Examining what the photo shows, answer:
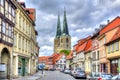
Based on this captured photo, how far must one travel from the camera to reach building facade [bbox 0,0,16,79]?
33.4 meters

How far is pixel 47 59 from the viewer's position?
19112cm

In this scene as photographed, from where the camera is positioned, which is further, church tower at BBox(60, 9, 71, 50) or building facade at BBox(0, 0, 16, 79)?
church tower at BBox(60, 9, 71, 50)

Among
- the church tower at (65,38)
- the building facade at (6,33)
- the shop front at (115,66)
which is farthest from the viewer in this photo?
the church tower at (65,38)

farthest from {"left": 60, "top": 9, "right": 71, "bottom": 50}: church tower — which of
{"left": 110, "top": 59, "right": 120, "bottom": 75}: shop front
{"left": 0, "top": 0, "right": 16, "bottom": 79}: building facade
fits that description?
{"left": 0, "top": 0, "right": 16, "bottom": 79}: building facade

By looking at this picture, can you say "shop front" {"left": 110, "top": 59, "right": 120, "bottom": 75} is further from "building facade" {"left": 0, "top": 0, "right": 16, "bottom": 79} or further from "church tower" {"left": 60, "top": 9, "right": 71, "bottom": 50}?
"church tower" {"left": 60, "top": 9, "right": 71, "bottom": 50}

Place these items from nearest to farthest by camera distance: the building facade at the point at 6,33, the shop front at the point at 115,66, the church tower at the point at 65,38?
1. the building facade at the point at 6,33
2. the shop front at the point at 115,66
3. the church tower at the point at 65,38

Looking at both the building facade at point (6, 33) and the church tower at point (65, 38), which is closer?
the building facade at point (6, 33)

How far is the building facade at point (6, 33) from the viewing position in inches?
1316

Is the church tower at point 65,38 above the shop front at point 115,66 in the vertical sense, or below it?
above

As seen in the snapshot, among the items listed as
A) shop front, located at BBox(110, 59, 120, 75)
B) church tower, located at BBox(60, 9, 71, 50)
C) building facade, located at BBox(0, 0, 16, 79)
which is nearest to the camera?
building facade, located at BBox(0, 0, 16, 79)

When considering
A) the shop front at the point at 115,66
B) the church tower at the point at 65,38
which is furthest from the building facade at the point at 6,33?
the church tower at the point at 65,38

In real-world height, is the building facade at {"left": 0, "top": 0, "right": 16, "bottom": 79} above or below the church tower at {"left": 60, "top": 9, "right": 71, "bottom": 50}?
below

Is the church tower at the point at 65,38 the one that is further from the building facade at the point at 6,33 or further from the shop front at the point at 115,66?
the building facade at the point at 6,33

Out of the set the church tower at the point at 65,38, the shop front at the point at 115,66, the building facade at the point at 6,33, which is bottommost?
the shop front at the point at 115,66
